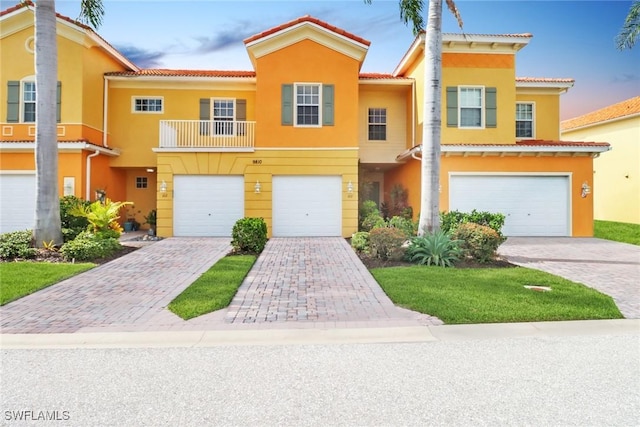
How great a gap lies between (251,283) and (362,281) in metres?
2.31

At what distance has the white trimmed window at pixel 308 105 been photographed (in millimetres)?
16094

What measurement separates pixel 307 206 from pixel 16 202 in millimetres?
11561

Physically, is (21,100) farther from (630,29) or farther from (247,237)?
(630,29)

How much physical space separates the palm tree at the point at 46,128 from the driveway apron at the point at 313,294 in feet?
19.9

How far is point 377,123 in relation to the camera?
18828 millimetres

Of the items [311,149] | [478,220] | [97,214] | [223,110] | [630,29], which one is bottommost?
[478,220]

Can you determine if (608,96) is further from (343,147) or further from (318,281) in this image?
(318,281)

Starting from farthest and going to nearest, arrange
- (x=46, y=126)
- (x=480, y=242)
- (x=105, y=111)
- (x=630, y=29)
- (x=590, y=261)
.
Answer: (x=105, y=111) < (x=630, y=29) < (x=46, y=126) < (x=590, y=261) < (x=480, y=242)

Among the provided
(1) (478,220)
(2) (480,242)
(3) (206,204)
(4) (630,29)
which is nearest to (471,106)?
(4) (630,29)

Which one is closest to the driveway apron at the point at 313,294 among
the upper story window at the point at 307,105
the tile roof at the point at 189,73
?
the upper story window at the point at 307,105

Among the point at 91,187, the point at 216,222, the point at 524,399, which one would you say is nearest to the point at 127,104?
the point at 91,187

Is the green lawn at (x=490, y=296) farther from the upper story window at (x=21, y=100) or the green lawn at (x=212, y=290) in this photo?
the upper story window at (x=21, y=100)

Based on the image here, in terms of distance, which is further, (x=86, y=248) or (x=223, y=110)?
(x=223, y=110)


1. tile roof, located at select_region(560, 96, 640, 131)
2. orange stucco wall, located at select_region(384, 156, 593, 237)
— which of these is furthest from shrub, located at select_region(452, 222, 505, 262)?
tile roof, located at select_region(560, 96, 640, 131)
